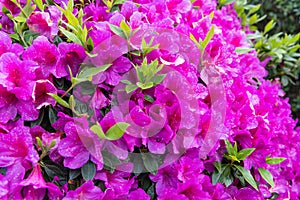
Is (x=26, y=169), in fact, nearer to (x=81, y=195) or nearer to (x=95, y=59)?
(x=81, y=195)

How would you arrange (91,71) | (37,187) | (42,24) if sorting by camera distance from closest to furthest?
(37,187) → (91,71) → (42,24)

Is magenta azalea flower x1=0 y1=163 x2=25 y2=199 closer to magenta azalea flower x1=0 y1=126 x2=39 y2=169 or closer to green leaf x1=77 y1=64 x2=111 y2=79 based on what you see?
magenta azalea flower x1=0 y1=126 x2=39 y2=169

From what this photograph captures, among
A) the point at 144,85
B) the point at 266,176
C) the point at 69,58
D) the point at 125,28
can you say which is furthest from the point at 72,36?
the point at 266,176

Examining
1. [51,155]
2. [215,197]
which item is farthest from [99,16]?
[215,197]

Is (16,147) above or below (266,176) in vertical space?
above

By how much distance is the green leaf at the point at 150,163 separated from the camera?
1.44 meters

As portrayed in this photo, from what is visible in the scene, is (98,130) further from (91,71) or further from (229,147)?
(229,147)

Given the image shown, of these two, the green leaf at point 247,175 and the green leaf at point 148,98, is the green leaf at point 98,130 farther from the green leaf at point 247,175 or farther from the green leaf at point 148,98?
the green leaf at point 247,175

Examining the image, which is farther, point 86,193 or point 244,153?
point 244,153

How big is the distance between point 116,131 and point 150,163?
203mm

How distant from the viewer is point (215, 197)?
1.55 meters

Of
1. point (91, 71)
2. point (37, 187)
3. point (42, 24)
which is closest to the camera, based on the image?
point (37, 187)

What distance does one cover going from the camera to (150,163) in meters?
1.45

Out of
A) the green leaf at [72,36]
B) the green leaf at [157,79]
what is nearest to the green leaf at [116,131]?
the green leaf at [157,79]
